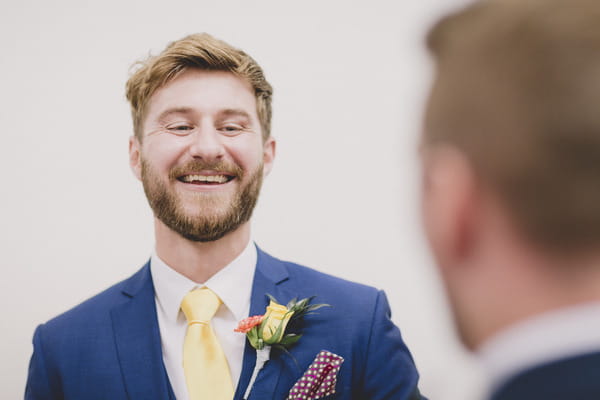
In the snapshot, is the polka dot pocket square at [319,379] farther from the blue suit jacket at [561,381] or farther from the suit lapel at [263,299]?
the blue suit jacket at [561,381]

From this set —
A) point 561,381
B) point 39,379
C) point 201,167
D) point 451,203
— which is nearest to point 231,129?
point 201,167

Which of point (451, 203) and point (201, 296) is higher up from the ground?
point (451, 203)

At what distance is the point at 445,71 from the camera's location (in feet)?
1.81

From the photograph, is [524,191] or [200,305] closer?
[524,191]

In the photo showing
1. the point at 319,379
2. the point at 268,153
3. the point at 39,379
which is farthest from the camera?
the point at 268,153

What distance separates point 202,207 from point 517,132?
1.18 m

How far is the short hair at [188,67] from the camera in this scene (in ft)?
5.32

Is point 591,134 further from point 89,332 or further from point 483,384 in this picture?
point 89,332

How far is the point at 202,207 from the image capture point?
5.18 feet

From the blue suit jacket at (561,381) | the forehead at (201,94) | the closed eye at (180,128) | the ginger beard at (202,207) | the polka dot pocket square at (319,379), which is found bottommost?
A: the polka dot pocket square at (319,379)

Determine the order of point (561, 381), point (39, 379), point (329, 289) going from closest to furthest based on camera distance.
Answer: point (561, 381), point (39, 379), point (329, 289)

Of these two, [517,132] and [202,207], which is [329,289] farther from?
[517,132]

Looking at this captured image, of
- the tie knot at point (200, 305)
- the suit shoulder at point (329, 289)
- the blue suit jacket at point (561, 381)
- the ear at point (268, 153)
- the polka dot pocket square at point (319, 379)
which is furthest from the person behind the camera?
the ear at point (268, 153)

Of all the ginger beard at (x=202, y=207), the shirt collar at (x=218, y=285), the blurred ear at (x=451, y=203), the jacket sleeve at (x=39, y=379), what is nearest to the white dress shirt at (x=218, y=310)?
the shirt collar at (x=218, y=285)
